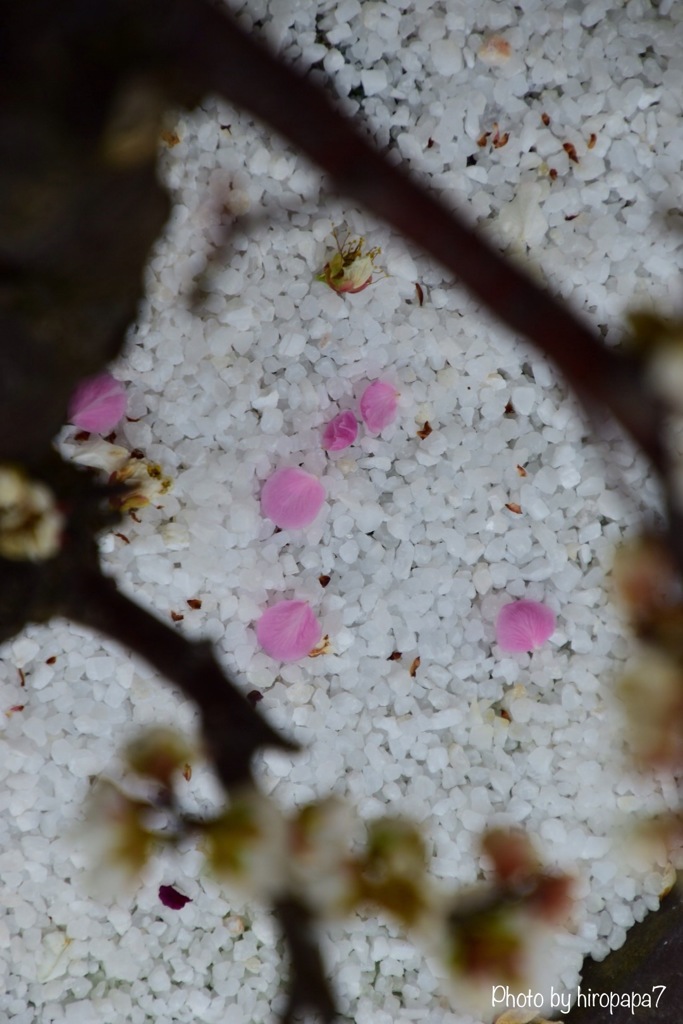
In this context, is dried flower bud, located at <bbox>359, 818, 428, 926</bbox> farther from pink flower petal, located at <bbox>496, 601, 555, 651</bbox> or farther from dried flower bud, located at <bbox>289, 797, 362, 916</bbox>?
pink flower petal, located at <bbox>496, 601, 555, 651</bbox>

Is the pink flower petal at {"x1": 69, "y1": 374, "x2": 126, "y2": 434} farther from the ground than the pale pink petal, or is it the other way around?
the pale pink petal

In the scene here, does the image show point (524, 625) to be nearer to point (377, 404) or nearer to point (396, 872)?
point (377, 404)

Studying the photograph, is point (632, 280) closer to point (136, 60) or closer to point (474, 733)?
point (474, 733)

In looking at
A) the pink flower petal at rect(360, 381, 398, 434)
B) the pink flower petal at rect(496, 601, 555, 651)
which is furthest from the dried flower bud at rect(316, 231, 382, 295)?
the pink flower petal at rect(496, 601, 555, 651)

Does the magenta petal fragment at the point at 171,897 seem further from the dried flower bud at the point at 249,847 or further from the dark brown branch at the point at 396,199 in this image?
the dark brown branch at the point at 396,199

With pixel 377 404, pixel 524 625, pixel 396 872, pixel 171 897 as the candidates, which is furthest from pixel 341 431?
pixel 396 872
